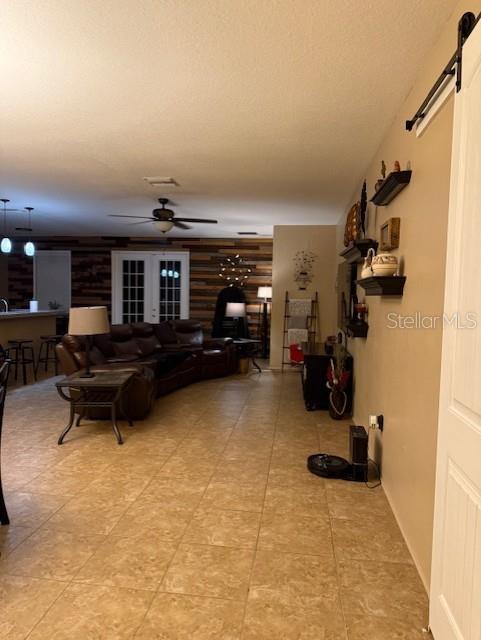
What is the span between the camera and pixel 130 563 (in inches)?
84.3

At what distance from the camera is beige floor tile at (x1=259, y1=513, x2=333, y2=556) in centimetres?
229

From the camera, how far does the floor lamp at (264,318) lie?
8.68 metres

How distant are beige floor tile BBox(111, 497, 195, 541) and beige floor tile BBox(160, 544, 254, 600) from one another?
0.60 ft

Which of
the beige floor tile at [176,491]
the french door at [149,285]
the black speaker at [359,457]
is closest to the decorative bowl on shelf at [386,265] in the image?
the black speaker at [359,457]

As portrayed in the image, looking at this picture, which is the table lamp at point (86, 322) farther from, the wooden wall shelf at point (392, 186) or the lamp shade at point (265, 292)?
the lamp shade at point (265, 292)

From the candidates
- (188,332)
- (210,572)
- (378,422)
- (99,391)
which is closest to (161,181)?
(99,391)

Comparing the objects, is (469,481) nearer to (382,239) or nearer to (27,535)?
(382,239)

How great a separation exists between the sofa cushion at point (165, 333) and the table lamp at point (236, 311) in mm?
1869

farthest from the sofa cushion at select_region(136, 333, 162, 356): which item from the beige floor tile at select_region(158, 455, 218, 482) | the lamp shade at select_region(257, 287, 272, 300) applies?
the beige floor tile at select_region(158, 455, 218, 482)

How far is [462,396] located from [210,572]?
4.89ft

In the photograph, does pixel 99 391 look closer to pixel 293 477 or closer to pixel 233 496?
pixel 233 496

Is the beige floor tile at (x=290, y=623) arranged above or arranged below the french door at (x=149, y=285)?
below

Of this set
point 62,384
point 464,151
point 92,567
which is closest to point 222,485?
point 92,567

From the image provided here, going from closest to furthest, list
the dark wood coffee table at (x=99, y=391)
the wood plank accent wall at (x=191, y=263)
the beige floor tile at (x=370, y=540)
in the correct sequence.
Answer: the beige floor tile at (x=370, y=540)
the dark wood coffee table at (x=99, y=391)
the wood plank accent wall at (x=191, y=263)
